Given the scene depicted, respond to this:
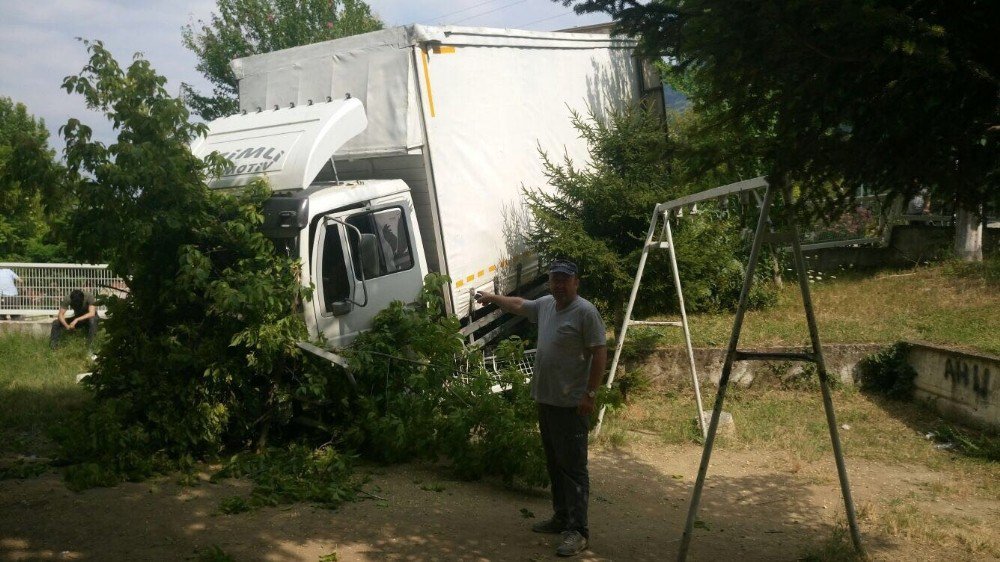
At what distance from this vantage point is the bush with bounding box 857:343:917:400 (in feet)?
30.8

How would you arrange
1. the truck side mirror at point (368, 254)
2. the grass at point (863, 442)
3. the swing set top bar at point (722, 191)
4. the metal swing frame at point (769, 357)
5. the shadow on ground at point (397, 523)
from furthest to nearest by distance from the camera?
the truck side mirror at point (368, 254), the swing set top bar at point (722, 191), the grass at point (863, 442), the metal swing frame at point (769, 357), the shadow on ground at point (397, 523)

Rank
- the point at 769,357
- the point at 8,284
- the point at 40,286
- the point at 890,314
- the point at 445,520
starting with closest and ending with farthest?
the point at 769,357 → the point at 445,520 → the point at 890,314 → the point at 8,284 → the point at 40,286

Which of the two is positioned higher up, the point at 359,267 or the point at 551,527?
the point at 359,267

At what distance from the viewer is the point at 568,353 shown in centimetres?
541

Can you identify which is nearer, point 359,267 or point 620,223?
point 359,267

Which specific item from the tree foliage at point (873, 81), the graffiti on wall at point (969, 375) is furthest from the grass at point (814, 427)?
the tree foliage at point (873, 81)

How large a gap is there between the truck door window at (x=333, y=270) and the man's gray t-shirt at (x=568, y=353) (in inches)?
92.8

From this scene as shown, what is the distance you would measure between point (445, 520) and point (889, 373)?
6.22m

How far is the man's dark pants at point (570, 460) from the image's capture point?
536cm

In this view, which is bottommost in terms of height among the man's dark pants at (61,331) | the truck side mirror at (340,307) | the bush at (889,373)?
the bush at (889,373)

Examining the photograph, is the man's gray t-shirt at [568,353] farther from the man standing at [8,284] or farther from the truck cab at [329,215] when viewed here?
the man standing at [8,284]

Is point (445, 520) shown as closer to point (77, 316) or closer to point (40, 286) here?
point (77, 316)

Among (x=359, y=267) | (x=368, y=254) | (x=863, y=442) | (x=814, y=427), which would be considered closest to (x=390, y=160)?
(x=368, y=254)

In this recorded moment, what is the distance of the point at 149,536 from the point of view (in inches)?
199
